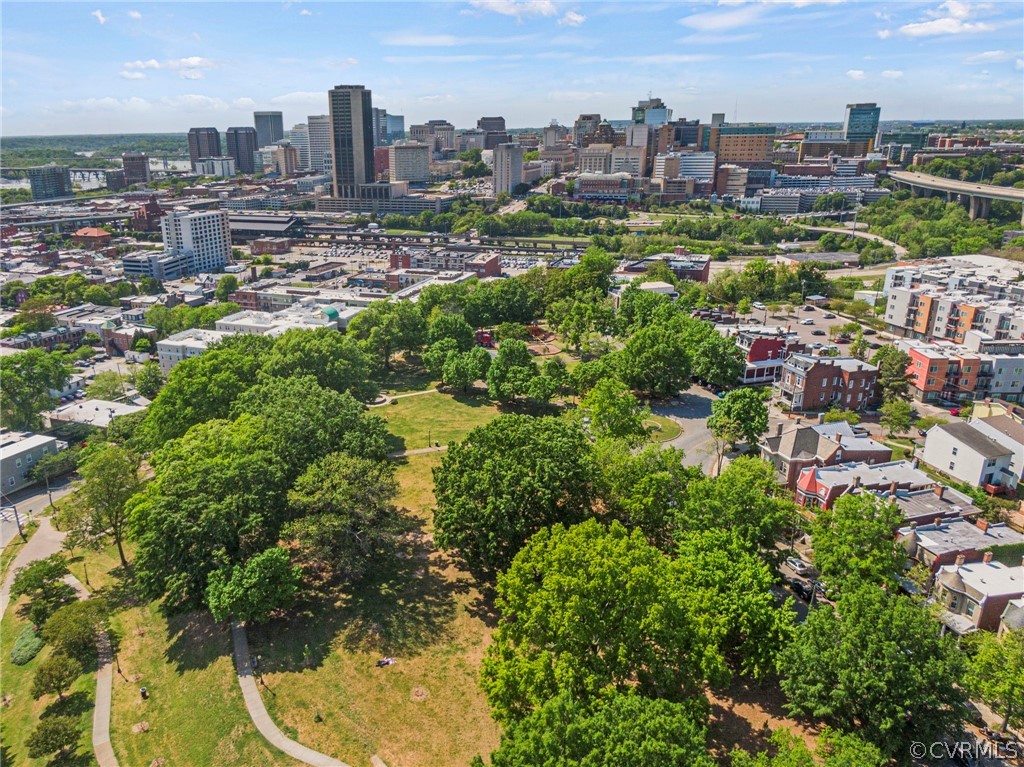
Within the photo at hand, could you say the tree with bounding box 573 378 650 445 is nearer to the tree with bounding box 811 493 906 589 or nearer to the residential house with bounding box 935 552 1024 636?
the tree with bounding box 811 493 906 589

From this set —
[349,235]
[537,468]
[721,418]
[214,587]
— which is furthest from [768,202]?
[214,587]

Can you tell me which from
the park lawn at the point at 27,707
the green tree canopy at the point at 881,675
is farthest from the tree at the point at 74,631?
the green tree canopy at the point at 881,675

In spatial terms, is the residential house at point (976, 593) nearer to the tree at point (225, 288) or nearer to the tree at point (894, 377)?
the tree at point (894, 377)

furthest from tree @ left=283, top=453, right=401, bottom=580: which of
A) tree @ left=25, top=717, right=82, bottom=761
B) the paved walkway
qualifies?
tree @ left=25, top=717, right=82, bottom=761

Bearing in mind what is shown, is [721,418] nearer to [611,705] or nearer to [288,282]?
[611,705]

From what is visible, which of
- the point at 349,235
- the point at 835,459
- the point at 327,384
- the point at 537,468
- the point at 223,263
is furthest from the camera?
the point at 349,235

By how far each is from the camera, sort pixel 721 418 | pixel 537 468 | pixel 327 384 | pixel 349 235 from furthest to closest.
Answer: pixel 349 235
pixel 327 384
pixel 721 418
pixel 537 468

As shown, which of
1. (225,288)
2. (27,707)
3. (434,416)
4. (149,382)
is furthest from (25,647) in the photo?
(225,288)
